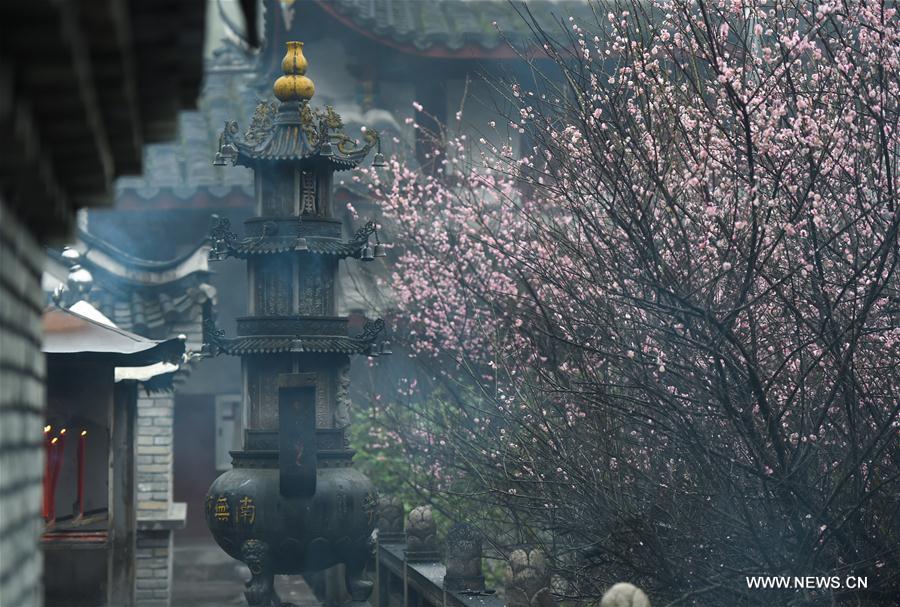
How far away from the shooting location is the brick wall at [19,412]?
417 centimetres

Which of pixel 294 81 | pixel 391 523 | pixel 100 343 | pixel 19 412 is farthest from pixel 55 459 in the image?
pixel 19 412

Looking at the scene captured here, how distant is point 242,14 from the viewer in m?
4.06

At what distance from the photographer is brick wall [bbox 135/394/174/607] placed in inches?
632

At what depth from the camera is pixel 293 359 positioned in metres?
13.4

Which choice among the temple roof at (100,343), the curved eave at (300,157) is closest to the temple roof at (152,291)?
the curved eave at (300,157)

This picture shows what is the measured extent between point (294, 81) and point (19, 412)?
31.7 ft

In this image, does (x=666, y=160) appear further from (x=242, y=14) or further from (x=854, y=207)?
(x=242, y=14)

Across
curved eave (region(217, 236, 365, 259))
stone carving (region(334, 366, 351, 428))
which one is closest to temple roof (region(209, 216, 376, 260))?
curved eave (region(217, 236, 365, 259))

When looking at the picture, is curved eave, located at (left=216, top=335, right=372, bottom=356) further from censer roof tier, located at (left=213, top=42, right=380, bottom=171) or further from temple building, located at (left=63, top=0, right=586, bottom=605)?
temple building, located at (left=63, top=0, right=586, bottom=605)

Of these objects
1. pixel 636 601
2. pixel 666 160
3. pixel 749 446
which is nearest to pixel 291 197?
pixel 666 160

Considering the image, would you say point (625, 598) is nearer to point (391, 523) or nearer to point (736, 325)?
point (736, 325)

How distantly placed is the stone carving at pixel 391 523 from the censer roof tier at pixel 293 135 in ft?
14.0

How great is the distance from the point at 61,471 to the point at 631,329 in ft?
17.3

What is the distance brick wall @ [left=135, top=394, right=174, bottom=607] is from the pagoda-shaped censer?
3388 mm
